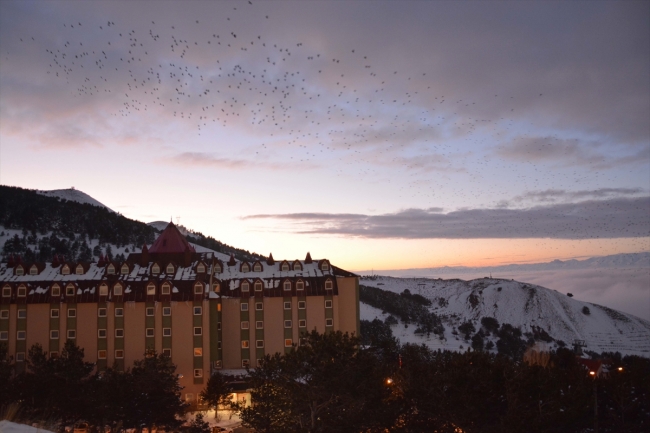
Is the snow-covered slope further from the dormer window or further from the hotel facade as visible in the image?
the dormer window

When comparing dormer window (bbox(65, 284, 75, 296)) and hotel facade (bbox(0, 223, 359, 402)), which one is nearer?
hotel facade (bbox(0, 223, 359, 402))

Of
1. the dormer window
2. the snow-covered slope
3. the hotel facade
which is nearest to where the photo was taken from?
the hotel facade

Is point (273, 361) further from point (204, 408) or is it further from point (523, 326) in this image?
point (523, 326)

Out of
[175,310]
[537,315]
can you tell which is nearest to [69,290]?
[175,310]

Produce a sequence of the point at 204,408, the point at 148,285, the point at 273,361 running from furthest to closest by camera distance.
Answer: the point at 148,285 → the point at 204,408 → the point at 273,361

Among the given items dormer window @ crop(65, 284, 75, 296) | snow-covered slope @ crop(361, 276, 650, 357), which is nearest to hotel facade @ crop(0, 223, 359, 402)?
dormer window @ crop(65, 284, 75, 296)

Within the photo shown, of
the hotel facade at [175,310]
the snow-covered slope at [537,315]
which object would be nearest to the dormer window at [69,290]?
the hotel facade at [175,310]

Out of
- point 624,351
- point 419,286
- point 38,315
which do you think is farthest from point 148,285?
point 419,286

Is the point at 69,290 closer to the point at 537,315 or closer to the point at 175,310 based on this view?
the point at 175,310
